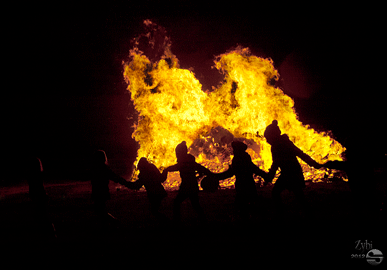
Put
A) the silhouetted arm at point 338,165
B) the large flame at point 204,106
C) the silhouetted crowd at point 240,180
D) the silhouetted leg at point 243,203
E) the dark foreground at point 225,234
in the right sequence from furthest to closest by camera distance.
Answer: the large flame at point 204,106, the silhouetted leg at point 243,203, the silhouetted arm at point 338,165, the silhouetted crowd at point 240,180, the dark foreground at point 225,234

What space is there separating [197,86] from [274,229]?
7945 mm

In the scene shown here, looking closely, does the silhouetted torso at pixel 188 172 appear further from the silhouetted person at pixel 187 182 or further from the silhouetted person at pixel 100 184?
the silhouetted person at pixel 100 184

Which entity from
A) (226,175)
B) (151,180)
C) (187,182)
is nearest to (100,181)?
(151,180)

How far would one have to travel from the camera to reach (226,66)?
11250mm

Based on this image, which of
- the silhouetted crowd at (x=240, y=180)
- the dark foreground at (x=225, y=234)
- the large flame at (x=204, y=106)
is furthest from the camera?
the large flame at (x=204, y=106)

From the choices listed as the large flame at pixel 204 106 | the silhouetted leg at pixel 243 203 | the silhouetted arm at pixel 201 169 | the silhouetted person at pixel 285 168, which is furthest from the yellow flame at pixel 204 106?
the silhouetted leg at pixel 243 203

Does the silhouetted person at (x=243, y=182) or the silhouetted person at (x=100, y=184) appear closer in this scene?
the silhouetted person at (x=243, y=182)

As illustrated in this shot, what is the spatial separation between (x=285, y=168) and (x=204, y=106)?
6822 mm

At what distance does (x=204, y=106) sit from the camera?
1105 cm

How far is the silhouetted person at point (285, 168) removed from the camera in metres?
4.59

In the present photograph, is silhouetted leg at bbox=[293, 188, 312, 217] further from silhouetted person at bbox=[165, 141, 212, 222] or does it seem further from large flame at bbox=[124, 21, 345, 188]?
large flame at bbox=[124, 21, 345, 188]

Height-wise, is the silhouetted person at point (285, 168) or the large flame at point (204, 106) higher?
the large flame at point (204, 106)

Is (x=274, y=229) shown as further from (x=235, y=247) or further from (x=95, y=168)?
(x=95, y=168)

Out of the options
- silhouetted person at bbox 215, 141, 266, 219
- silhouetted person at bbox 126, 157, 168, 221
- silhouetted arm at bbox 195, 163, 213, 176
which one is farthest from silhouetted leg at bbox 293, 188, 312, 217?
silhouetted person at bbox 126, 157, 168, 221
